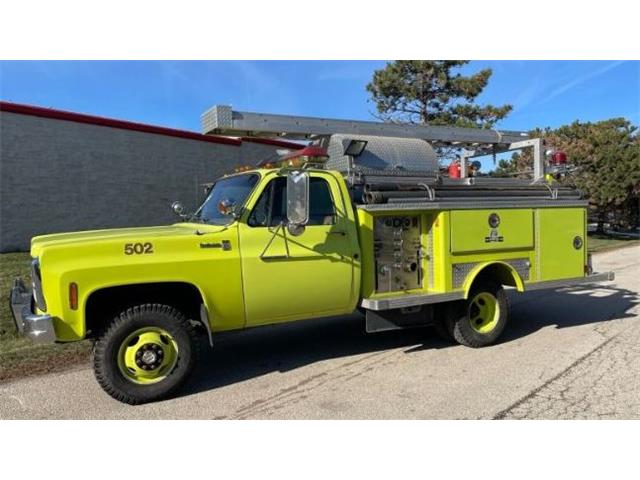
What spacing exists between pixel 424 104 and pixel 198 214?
791 inches

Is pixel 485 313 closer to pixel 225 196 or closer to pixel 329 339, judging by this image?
pixel 329 339

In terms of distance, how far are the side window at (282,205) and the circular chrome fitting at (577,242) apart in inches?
145

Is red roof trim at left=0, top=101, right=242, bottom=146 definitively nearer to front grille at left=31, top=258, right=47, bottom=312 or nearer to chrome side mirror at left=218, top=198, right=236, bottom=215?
chrome side mirror at left=218, top=198, right=236, bottom=215

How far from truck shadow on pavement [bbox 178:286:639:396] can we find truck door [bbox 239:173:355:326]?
0.77 meters

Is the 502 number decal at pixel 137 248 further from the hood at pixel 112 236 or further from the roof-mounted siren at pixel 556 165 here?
the roof-mounted siren at pixel 556 165

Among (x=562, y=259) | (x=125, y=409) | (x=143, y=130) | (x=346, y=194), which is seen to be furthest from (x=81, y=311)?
(x=143, y=130)

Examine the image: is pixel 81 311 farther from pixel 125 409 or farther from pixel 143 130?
pixel 143 130

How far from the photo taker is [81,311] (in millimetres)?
4324

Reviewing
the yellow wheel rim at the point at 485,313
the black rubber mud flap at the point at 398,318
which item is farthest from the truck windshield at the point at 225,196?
the yellow wheel rim at the point at 485,313

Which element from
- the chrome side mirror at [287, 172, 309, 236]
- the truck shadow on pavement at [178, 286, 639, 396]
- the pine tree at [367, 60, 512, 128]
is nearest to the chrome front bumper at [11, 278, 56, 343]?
the truck shadow on pavement at [178, 286, 639, 396]

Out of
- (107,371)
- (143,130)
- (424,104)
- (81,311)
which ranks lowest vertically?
(107,371)

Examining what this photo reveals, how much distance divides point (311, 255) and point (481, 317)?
2.60 metres

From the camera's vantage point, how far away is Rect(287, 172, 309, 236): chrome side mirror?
4.76 m

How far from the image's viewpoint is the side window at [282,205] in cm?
512
